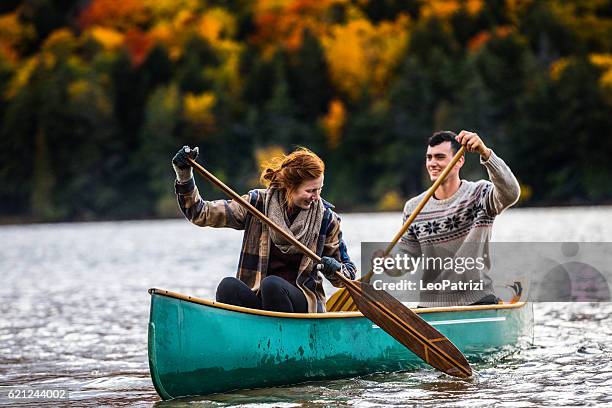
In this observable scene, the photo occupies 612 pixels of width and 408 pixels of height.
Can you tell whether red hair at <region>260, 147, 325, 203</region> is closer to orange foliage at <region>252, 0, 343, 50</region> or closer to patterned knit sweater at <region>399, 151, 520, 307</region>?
patterned knit sweater at <region>399, 151, 520, 307</region>

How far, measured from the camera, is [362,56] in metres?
67.2

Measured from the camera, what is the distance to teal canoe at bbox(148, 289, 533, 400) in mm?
6152

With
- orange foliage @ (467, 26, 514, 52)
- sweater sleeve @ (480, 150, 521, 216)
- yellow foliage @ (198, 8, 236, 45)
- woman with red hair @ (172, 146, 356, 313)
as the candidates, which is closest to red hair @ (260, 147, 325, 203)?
woman with red hair @ (172, 146, 356, 313)

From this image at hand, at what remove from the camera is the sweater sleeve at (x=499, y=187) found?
700cm

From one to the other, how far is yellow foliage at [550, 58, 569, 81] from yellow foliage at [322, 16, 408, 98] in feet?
29.6

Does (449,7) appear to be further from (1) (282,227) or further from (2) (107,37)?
(1) (282,227)

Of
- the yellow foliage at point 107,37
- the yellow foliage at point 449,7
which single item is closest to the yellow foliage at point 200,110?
the yellow foliage at point 107,37

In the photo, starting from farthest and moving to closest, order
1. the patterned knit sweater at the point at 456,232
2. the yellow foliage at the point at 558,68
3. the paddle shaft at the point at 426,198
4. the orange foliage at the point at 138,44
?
the orange foliage at the point at 138,44
the yellow foliage at the point at 558,68
the patterned knit sweater at the point at 456,232
the paddle shaft at the point at 426,198

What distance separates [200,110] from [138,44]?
40.2 ft

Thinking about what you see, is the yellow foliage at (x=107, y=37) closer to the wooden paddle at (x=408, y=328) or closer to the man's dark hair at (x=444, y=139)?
the man's dark hair at (x=444, y=139)

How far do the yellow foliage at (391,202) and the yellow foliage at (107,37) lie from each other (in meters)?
24.9

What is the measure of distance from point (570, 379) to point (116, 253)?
2014 cm

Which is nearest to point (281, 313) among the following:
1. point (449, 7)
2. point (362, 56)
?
point (362, 56)

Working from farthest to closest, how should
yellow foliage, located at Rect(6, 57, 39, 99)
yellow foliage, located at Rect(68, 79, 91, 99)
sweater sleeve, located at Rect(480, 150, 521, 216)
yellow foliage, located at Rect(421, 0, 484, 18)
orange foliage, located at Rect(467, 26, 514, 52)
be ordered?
yellow foliage, located at Rect(421, 0, 484, 18) < yellow foliage, located at Rect(6, 57, 39, 99) < orange foliage, located at Rect(467, 26, 514, 52) < yellow foliage, located at Rect(68, 79, 91, 99) < sweater sleeve, located at Rect(480, 150, 521, 216)
